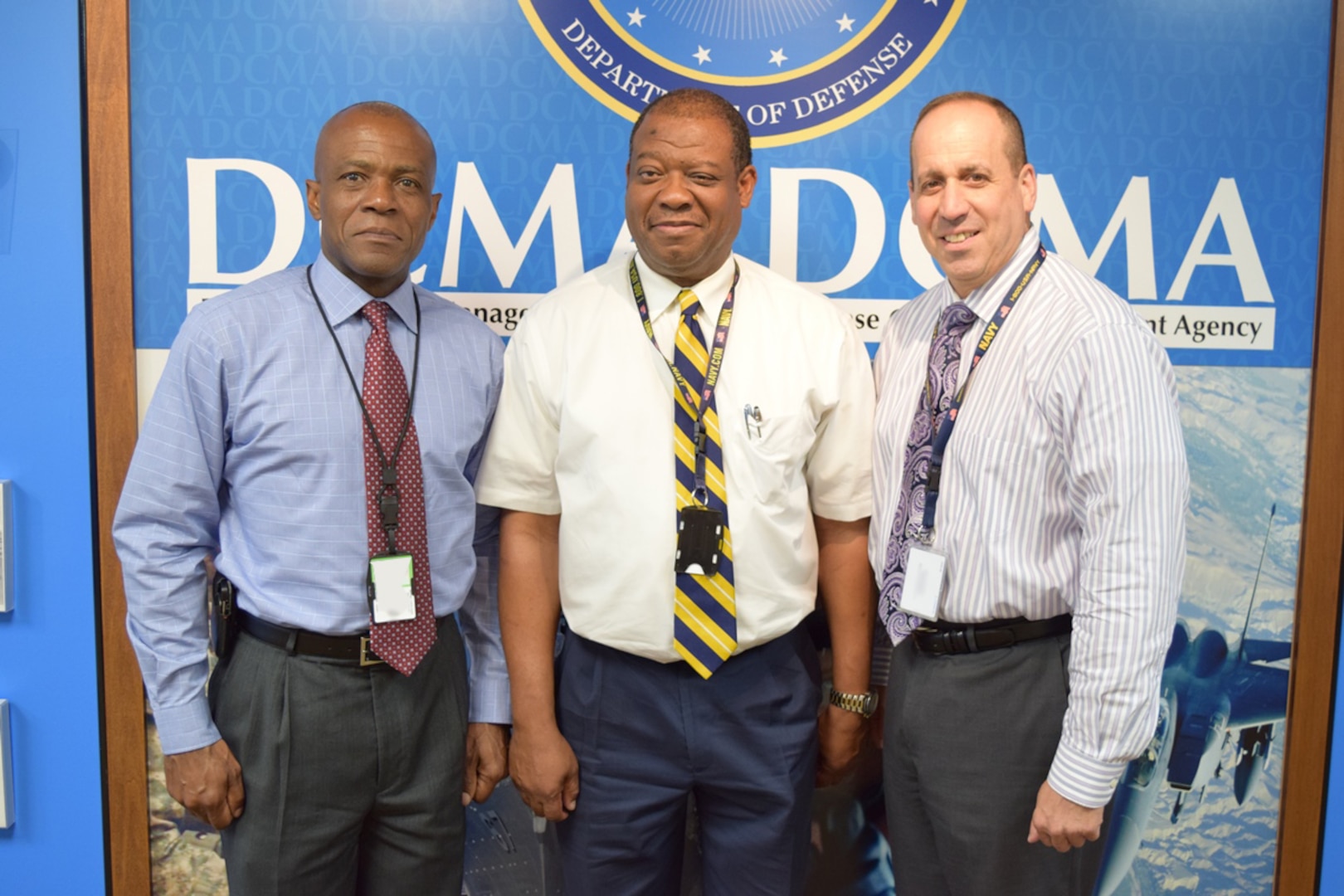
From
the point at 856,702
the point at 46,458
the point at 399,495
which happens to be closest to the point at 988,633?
the point at 856,702

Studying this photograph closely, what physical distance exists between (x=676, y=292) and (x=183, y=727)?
1170 mm

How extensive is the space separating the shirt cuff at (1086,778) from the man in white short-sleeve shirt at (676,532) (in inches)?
18.2

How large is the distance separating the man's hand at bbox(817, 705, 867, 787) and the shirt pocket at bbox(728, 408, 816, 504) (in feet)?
1.59

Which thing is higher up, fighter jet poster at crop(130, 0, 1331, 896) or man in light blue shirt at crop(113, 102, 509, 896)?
fighter jet poster at crop(130, 0, 1331, 896)

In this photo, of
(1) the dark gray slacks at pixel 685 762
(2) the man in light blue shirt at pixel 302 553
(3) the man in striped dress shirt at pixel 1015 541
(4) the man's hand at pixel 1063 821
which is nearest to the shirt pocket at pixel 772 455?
(3) the man in striped dress shirt at pixel 1015 541

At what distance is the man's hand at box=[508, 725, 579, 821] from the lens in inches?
71.7

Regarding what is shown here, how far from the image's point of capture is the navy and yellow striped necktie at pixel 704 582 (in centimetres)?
175

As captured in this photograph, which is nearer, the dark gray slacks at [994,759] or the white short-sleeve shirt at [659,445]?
the dark gray slacks at [994,759]

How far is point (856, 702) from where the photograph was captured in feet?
6.33

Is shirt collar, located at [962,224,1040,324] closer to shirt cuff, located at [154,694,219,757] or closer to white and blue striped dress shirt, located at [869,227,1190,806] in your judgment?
white and blue striped dress shirt, located at [869,227,1190,806]

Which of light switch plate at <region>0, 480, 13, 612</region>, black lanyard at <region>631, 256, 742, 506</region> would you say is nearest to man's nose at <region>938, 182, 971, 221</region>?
black lanyard at <region>631, 256, 742, 506</region>

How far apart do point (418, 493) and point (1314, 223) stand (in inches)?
86.4

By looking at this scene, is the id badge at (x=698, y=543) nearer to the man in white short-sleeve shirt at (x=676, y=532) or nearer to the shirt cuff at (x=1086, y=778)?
the man in white short-sleeve shirt at (x=676, y=532)

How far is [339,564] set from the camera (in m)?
1.71
